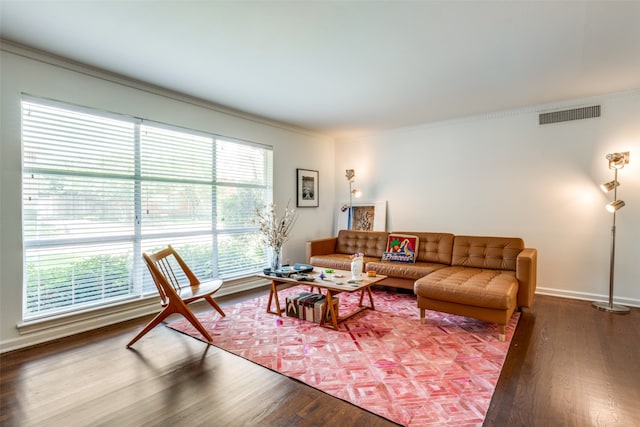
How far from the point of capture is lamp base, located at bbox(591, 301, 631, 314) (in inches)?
140

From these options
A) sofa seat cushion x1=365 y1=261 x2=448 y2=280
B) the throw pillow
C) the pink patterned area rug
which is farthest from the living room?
the pink patterned area rug

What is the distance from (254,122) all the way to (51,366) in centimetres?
366

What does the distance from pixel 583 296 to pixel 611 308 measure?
43cm

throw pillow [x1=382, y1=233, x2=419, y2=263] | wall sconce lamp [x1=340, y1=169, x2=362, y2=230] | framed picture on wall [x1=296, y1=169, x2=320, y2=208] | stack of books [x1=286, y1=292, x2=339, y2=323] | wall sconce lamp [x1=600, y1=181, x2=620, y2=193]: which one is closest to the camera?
stack of books [x1=286, y1=292, x2=339, y2=323]

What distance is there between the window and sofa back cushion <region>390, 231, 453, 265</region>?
2.70 metres

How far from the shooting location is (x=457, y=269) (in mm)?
3939

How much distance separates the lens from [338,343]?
2.77 m

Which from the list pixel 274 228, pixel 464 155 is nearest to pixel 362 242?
pixel 274 228

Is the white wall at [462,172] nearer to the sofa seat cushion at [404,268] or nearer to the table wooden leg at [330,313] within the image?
the sofa seat cushion at [404,268]

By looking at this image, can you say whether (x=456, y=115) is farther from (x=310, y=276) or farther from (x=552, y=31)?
(x=310, y=276)

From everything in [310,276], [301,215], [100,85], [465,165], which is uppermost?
[100,85]

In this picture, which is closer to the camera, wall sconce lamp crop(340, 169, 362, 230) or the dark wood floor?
the dark wood floor

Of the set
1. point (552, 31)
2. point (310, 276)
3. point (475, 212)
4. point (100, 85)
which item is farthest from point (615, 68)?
point (100, 85)

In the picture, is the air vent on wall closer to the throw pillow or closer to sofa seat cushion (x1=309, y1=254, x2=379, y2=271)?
the throw pillow
